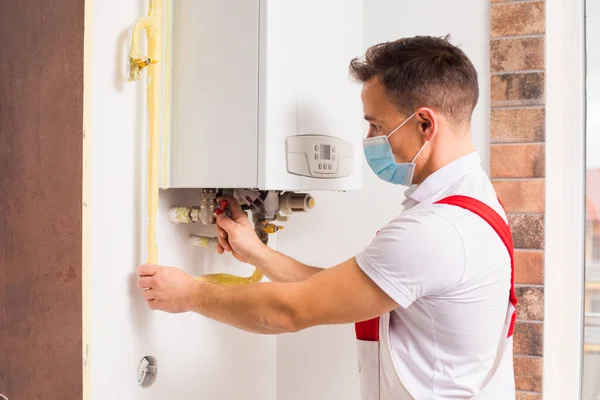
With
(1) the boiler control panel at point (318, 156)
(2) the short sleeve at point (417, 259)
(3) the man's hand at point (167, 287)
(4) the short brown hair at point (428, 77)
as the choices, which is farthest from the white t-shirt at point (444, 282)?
(3) the man's hand at point (167, 287)

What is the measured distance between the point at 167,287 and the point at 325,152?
487 millimetres

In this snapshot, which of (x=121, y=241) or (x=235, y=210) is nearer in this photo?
(x=121, y=241)

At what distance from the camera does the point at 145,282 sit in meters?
1.14

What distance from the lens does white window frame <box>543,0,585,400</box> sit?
1672 millimetres

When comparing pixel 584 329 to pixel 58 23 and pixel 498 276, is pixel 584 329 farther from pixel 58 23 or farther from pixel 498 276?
pixel 58 23

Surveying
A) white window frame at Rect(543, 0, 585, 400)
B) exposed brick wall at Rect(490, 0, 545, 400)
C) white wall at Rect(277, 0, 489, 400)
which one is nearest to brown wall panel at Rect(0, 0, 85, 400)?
white wall at Rect(277, 0, 489, 400)

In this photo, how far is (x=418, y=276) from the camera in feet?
3.28

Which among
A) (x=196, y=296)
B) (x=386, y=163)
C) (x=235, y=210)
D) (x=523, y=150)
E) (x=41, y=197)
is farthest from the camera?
(x=523, y=150)

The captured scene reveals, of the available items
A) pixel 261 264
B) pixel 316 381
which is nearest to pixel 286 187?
pixel 261 264

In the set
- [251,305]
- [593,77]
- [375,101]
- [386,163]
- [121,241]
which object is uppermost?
[593,77]

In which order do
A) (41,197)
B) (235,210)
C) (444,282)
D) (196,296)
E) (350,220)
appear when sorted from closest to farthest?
1. (41,197)
2. (444,282)
3. (196,296)
4. (235,210)
5. (350,220)

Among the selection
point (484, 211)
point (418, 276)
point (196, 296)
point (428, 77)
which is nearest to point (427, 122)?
point (428, 77)

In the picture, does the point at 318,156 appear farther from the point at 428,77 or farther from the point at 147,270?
the point at 147,270

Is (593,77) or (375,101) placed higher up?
(593,77)
